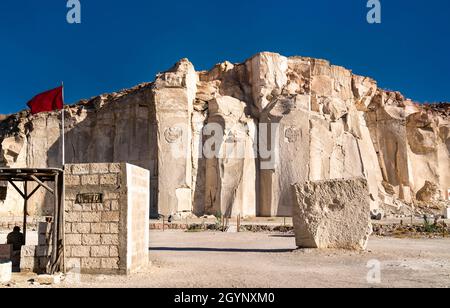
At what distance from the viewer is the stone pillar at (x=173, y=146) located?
37.0 m

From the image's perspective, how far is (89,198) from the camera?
12.1 m

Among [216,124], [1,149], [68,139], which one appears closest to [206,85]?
[216,124]

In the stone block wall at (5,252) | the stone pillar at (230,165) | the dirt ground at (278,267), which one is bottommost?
the dirt ground at (278,267)

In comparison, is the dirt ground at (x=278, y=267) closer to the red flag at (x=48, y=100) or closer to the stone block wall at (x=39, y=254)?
the stone block wall at (x=39, y=254)

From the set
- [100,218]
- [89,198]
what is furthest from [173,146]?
[100,218]

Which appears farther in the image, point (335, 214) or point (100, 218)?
point (335, 214)

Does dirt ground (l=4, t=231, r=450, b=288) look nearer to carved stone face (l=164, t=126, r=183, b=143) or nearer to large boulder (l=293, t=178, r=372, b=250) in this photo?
large boulder (l=293, t=178, r=372, b=250)

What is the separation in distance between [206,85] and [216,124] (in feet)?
17.4

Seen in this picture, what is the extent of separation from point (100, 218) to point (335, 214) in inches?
326

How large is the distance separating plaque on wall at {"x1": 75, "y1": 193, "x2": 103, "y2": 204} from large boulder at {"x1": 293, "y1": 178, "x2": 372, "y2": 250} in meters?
7.52

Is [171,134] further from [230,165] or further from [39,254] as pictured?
[39,254]

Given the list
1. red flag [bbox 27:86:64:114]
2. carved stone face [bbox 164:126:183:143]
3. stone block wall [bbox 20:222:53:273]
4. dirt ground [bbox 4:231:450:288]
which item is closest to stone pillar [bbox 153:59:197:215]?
carved stone face [bbox 164:126:183:143]

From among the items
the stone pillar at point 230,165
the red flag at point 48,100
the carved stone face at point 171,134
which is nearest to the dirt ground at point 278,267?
the red flag at point 48,100
